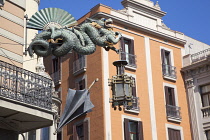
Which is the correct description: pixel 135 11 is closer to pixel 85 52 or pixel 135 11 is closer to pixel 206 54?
pixel 206 54

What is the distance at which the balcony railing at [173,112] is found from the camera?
2977cm

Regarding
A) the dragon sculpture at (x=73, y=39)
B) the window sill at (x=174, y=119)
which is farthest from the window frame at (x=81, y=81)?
the dragon sculpture at (x=73, y=39)

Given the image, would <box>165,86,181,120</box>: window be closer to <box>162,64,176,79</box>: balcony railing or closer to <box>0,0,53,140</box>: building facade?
<box>162,64,176,79</box>: balcony railing

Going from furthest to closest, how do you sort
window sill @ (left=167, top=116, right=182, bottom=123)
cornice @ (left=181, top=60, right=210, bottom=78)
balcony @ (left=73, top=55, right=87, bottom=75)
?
cornice @ (left=181, top=60, right=210, bottom=78) → window sill @ (left=167, top=116, right=182, bottom=123) → balcony @ (left=73, top=55, right=87, bottom=75)

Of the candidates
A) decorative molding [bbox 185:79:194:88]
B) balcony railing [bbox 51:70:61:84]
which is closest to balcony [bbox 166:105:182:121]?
decorative molding [bbox 185:79:194:88]

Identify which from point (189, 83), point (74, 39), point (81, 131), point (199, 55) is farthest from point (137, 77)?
point (74, 39)

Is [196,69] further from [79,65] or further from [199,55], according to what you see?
[79,65]

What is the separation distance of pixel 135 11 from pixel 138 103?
685 centimetres

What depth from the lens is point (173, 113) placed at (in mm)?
→ 30188

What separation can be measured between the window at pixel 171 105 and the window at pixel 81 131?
5894 mm

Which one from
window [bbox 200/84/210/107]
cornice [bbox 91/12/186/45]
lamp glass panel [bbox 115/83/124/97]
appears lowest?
lamp glass panel [bbox 115/83/124/97]

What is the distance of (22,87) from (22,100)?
408mm

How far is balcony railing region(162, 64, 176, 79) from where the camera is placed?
30969mm

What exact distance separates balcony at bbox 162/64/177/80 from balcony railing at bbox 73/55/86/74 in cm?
586
